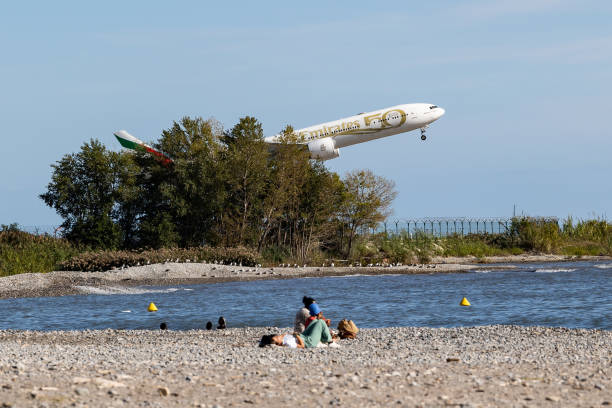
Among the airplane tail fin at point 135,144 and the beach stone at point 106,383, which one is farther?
the airplane tail fin at point 135,144

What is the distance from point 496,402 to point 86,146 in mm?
43555

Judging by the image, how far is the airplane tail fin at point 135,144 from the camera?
52053 millimetres

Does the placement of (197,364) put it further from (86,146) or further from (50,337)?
(86,146)

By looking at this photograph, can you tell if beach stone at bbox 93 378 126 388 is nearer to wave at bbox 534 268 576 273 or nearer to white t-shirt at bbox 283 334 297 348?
white t-shirt at bbox 283 334 297 348

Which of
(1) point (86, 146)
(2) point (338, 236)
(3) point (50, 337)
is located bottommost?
(3) point (50, 337)

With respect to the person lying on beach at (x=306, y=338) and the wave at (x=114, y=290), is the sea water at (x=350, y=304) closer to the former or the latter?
the wave at (x=114, y=290)

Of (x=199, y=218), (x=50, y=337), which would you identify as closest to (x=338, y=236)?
(x=199, y=218)

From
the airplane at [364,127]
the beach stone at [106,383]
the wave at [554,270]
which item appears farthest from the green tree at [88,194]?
the beach stone at [106,383]

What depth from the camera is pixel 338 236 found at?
55125mm

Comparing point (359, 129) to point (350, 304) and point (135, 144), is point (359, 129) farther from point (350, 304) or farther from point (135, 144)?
point (350, 304)

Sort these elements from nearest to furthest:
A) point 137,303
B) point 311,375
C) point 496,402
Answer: point 496,402 < point 311,375 < point 137,303

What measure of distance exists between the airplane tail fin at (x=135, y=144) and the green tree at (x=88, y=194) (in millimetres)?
2914

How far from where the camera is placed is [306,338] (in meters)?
16.0

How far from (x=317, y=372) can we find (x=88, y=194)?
4023 centimetres
